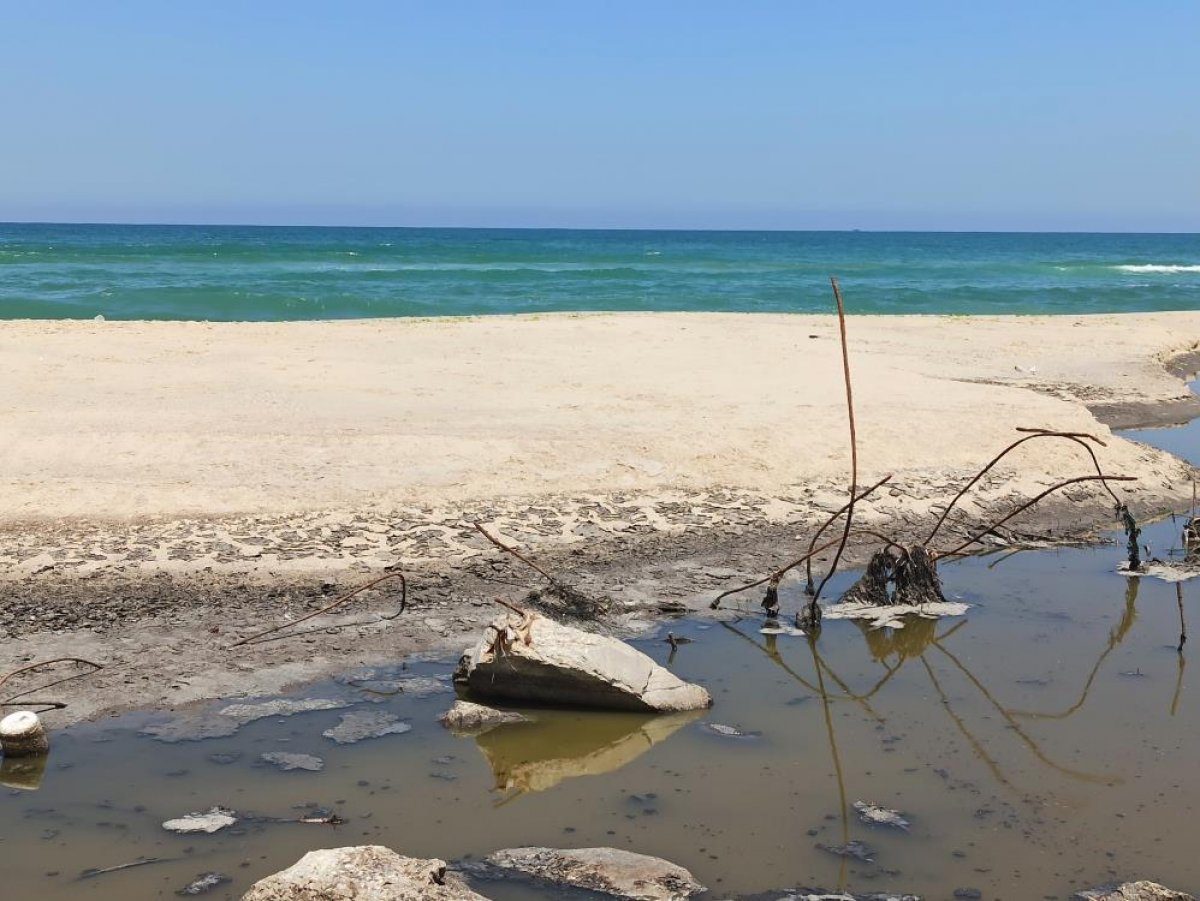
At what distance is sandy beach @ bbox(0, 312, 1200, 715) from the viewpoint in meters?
6.70

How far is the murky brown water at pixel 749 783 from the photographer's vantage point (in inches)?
171

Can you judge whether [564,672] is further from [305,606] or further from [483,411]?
[483,411]

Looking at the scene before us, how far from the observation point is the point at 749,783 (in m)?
4.99

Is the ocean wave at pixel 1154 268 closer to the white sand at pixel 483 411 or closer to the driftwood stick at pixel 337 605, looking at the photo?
the white sand at pixel 483 411

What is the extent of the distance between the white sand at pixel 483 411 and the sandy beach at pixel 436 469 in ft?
0.11

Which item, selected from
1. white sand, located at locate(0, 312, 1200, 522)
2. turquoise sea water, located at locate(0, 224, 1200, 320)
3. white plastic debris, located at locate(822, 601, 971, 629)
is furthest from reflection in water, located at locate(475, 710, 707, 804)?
turquoise sea water, located at locate(0, 224, 1200, 320)

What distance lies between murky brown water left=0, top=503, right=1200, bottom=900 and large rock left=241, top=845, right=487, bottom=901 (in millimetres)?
463

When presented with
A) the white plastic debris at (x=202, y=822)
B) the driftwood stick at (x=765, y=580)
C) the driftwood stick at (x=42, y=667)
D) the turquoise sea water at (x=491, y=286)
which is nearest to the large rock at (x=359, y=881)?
the white plastic debris at (x=202, y=822)

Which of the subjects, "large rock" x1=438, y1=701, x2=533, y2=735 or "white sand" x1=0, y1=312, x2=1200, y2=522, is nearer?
"large rock" x1=438, y1=701, x2=533, y2=735

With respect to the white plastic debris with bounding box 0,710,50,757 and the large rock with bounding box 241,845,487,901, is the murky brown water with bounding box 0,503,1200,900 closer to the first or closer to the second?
the white plastic debris with bounding box 0,710,50,757

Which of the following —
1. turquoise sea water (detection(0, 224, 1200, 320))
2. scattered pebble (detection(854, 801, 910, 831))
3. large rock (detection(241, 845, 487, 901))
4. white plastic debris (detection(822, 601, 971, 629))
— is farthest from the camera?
turquoise sea water (detection(0, 224, 1200, 320))

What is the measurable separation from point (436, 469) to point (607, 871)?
4.85 metres

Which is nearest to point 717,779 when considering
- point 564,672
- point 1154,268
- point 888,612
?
point 564,672

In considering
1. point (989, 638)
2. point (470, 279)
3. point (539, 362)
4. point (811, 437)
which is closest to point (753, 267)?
point (470, 279)
